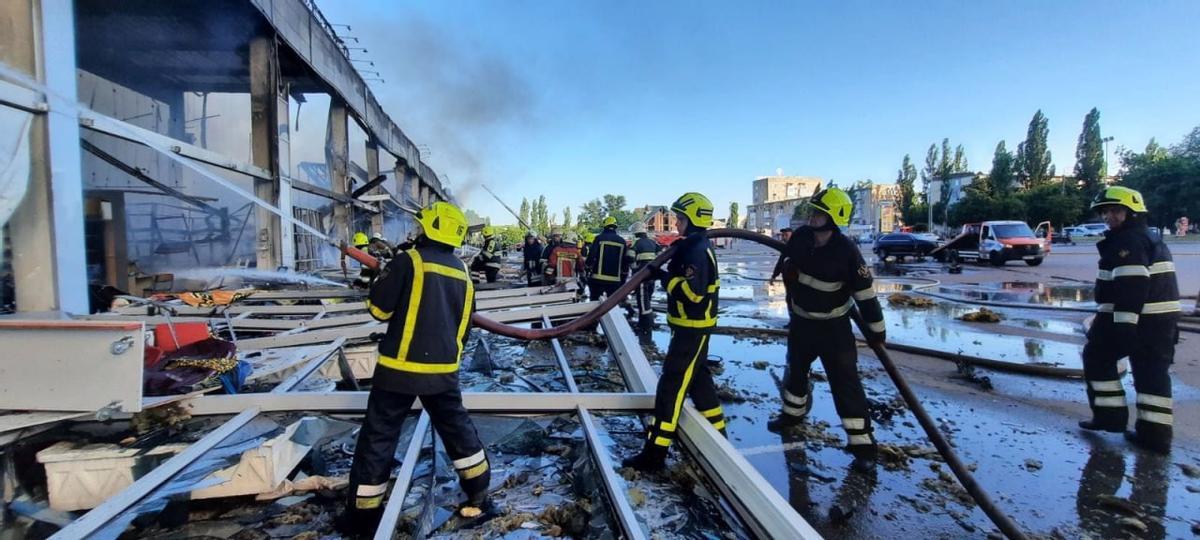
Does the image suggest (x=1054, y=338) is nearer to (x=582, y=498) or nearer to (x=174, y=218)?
(x=582, y=498)

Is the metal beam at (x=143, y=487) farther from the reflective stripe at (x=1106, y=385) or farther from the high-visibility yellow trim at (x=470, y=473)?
the reflective stripe at (x=1106, y=385)

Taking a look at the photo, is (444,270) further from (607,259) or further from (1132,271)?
(607,259)

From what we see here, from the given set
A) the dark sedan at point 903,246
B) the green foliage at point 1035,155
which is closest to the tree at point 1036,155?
the green foliage at point 1035,155

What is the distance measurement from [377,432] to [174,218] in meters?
12.7

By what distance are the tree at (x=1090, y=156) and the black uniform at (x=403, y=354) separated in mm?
59077

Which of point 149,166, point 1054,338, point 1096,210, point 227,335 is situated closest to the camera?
point 1096,210

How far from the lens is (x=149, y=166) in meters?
11.7

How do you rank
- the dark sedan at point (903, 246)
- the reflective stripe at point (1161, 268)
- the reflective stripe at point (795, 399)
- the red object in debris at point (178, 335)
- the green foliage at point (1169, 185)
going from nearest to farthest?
the red object in debris at point (178, 335)
the reflective stripe at point (1161, 268)
the reflective stripe at point (795, 399)
the dark sedan at point (903, 246)
the green foliage at point (1169, 185)

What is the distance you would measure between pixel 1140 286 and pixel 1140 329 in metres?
0.29

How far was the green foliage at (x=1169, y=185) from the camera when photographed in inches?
1475

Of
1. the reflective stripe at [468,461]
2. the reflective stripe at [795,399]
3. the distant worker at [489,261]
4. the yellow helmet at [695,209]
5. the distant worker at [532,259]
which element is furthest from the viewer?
the distant worker at [532,259]

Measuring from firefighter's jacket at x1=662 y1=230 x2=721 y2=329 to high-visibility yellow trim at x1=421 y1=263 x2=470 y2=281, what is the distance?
116 cm

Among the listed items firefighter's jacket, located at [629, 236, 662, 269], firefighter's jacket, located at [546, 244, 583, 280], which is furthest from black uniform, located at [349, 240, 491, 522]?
firefighter's jacket, located at [546, 244, 583, 280]

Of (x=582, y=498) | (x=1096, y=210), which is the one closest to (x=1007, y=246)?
(x=1096, y=210)
